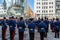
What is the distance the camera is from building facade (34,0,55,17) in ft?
500

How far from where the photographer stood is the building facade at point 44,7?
15238 cm

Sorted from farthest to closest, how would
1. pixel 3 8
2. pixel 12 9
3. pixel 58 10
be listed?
pixel 3 8 < pixel 12 9 < pixel 58 10

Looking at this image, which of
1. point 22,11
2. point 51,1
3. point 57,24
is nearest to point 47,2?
point 51,1

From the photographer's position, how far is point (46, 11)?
15388 cm

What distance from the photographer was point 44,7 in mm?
156500

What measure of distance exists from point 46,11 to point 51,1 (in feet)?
31.2

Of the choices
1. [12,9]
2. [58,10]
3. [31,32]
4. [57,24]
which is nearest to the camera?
[31,32]

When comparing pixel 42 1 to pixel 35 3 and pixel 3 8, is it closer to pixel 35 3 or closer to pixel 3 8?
pixel 35 3

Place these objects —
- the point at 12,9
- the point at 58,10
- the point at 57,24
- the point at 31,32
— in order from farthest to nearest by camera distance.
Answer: the point at 12,9
the point at 58,10
the point at 57,24
the point at 31,32

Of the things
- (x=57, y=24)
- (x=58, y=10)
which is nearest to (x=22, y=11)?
(x=58, y=10)

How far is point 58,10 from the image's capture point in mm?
152250

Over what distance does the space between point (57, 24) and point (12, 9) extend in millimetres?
150062

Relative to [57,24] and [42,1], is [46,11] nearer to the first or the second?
[42,1]

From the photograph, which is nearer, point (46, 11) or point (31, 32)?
point (31, 32)
